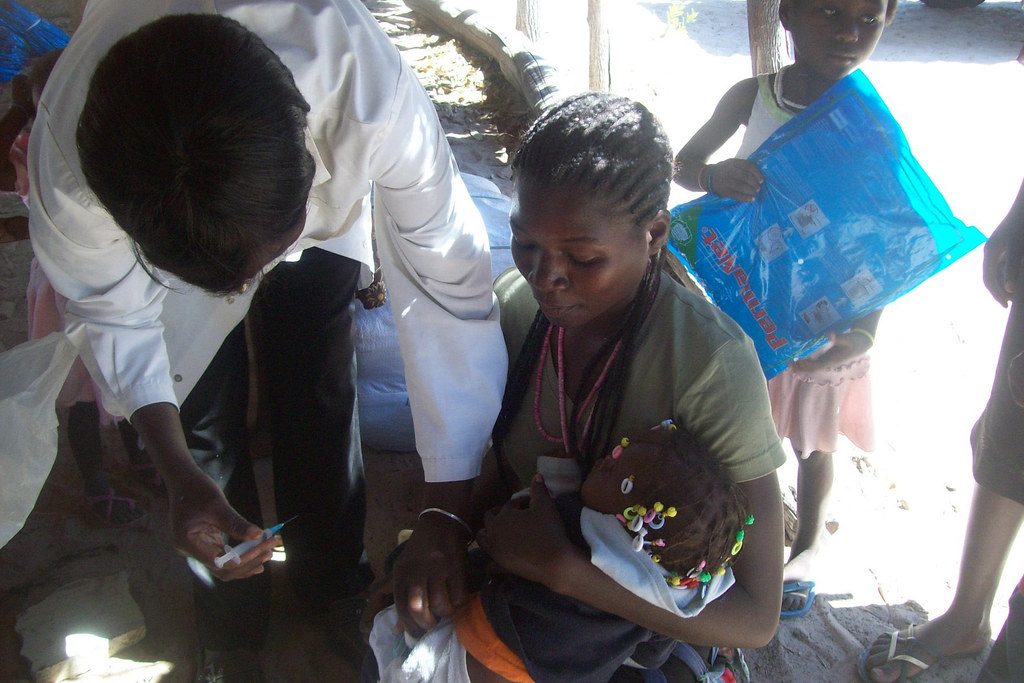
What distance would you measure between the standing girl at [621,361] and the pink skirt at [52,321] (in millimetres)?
1258

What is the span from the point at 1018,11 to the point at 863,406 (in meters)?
8.49

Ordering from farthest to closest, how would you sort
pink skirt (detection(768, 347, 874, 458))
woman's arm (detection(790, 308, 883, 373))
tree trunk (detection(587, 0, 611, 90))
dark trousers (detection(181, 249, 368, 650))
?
tree trunk (detection(587, 0, 611, 90))
pink skirt (detection(768, 347, 874, 458))
woman's arm (detection(790, 308, 883, 373))
dark trousers (detection(181, 249, 368, 650))

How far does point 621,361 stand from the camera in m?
1.42

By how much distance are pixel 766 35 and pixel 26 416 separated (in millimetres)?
2860

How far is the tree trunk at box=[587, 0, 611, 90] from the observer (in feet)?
15.5

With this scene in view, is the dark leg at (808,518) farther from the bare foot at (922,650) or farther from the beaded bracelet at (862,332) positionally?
the beaded bracelet at (862,332)

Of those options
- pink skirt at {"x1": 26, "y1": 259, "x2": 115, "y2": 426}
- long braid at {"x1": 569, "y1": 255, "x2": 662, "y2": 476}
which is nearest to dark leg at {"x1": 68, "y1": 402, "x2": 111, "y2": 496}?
pink skirt at {"x1": 26, "y1": 259, "x2": 115, "y2": 426}

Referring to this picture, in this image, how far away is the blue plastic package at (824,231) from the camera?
5.60 feet

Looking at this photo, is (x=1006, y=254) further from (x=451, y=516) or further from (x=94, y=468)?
(x=94, y=468)

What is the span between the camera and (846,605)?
7.53 feet

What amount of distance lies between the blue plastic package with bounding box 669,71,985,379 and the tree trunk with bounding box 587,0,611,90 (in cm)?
310

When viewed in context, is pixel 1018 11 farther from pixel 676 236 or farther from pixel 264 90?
pixel 264 90

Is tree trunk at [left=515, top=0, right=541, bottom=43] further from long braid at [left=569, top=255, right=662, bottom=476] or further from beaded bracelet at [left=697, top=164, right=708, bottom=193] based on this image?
long braid at [left=569, top=255, right=662, bottom=476]

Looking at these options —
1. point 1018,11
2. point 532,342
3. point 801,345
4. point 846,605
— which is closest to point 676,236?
point 801,345
